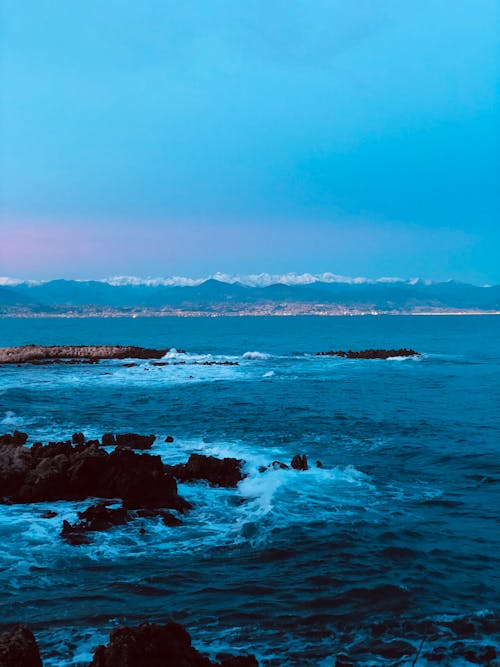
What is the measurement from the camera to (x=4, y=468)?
17.9 metres

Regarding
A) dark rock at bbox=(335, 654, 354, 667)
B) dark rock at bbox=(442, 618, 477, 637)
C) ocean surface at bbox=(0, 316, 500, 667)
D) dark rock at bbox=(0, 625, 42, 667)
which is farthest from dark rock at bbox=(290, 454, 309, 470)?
dark rock at bbox=(0, 625, 42, 667)

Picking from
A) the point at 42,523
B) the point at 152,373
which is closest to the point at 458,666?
the point at 42,523

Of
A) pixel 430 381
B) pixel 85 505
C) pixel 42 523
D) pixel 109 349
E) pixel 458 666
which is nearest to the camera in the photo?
pixel 458 666

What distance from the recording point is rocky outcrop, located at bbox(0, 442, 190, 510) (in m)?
16.5

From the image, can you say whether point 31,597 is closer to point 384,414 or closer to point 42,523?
point 42,523

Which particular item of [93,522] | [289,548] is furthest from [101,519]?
[289,548]

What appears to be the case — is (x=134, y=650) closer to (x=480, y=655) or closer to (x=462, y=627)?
(x=480, y=655)

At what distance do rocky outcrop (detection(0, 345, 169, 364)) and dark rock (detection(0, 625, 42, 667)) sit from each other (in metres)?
59.7

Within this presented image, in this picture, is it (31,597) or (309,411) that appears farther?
(309,411)

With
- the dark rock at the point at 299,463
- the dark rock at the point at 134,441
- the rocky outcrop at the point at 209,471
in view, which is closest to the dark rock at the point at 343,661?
the rocky outcrop at the point at 209,471

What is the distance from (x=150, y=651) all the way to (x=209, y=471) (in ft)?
39.2

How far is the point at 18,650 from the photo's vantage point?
23.7ft

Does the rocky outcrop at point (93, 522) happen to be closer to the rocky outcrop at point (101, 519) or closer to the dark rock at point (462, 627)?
the rocky outcrop at point (101, 519)

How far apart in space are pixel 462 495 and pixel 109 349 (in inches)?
2351
